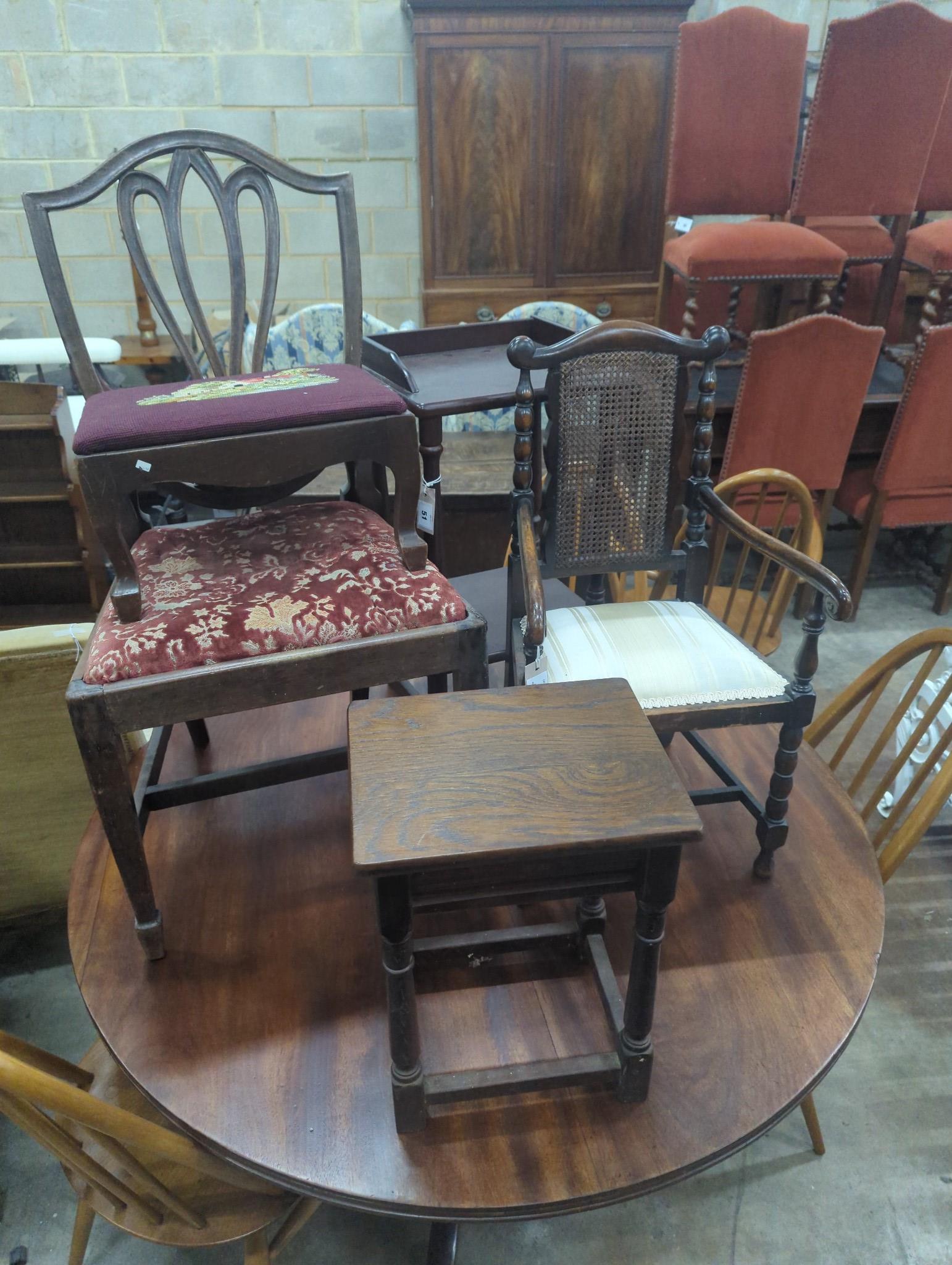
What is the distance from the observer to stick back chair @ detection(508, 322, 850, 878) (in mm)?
1317

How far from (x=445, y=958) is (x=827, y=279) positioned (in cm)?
269

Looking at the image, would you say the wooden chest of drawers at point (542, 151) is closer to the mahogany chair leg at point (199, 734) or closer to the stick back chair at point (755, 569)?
the stick back chair at point (755, 569)

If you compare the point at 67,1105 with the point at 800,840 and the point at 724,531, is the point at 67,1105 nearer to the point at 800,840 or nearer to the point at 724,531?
the point at 800,840

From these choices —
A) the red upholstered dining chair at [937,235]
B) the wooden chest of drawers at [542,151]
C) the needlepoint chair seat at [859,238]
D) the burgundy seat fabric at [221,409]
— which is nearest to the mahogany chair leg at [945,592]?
the red upholstered dining chair at [937,235]

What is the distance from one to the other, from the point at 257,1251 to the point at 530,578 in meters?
1.02

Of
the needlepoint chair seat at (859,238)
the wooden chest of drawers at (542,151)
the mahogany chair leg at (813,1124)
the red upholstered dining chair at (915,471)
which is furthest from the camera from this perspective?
Answer: the wooden chest of drawers at (542,151)

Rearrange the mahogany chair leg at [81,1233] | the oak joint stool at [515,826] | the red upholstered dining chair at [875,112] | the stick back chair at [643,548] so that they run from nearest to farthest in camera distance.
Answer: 1. the oak joint stool at [515,826]
2. the mahogany chair leg at [81,1233]
3. the stick back chair at [643,548]
4. the red upholstered dining chair at [875,112]

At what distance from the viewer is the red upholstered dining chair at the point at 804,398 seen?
252 cm

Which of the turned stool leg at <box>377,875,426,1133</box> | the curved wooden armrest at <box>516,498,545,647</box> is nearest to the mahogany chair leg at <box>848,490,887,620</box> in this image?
the curved wooden armrest at <box>516,498,545,647</box>

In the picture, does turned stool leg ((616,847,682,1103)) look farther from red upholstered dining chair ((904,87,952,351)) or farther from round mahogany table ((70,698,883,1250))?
red upholstered dining chair ((904,87,952,351))

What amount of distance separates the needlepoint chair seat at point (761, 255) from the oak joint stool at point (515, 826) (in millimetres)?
2156

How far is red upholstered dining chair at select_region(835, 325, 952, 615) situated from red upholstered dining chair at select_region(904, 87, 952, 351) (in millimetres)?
222

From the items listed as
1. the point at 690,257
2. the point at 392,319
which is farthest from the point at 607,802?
the point at 392,319

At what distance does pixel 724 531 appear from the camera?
198cm
